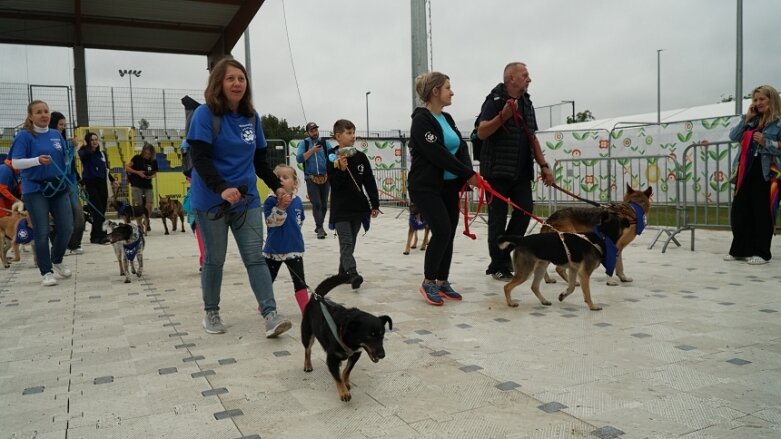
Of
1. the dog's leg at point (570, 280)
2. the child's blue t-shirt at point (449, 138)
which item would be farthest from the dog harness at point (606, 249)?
the child's blue t-shirt at point (449, 138)

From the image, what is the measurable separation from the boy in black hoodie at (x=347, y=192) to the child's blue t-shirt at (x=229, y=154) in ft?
5.86

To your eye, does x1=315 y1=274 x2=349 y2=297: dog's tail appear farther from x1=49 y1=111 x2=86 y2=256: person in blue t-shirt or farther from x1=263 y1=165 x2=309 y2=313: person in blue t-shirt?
x1=49 y1=111 x2=86 y2=256: person in blue t-shirt

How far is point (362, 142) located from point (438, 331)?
14838 mm

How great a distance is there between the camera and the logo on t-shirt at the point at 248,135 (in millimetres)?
4129

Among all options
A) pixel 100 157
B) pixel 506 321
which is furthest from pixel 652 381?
pixel 100 157

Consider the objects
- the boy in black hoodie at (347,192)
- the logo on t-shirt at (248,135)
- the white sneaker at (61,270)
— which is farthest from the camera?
the white sneaker at (61,270)

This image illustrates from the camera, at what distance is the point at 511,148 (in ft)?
19.0

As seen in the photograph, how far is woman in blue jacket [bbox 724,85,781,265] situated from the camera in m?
6.47

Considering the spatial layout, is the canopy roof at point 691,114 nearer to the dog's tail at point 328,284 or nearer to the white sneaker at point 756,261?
the white sneaker at point 756,261

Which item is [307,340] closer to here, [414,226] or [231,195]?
[231,195]

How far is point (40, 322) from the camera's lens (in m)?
4.83

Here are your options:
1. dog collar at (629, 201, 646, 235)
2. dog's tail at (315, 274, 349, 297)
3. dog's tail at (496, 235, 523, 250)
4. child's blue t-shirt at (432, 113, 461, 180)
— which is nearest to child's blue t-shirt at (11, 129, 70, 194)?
child's blue t-shirt at (432, 113, 461, 180)

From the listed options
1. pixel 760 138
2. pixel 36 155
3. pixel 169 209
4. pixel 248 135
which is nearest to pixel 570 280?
pixel 248 135

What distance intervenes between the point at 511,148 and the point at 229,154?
2842 mm
